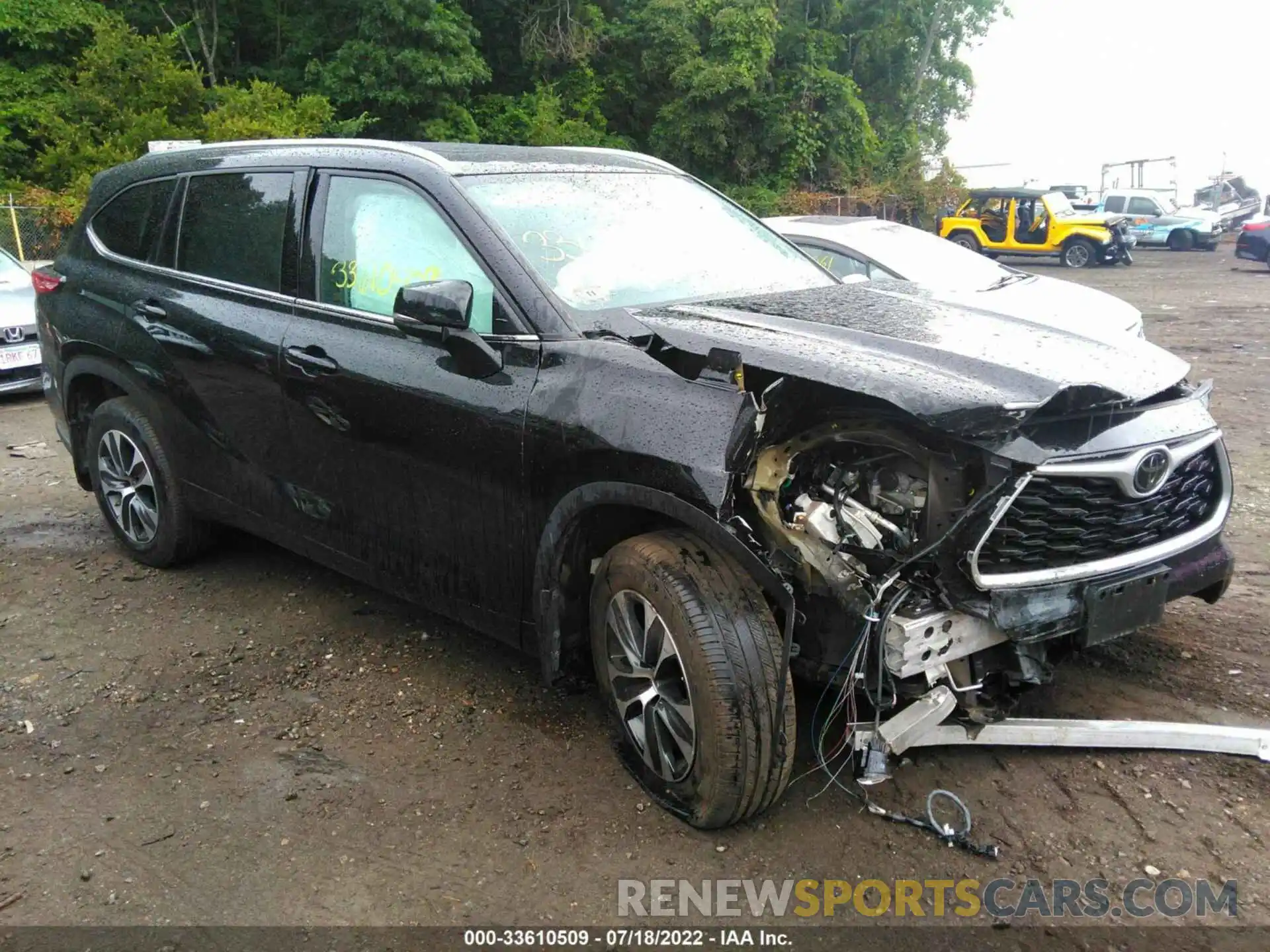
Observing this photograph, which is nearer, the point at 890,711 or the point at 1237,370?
the point at 890,711

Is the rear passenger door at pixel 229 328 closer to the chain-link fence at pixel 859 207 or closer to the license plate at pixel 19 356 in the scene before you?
the license plate at pixel 19 356

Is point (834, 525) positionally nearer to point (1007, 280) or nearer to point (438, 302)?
point (438, 302)

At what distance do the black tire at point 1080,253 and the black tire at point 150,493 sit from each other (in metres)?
24.8

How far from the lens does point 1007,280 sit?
8.55 m

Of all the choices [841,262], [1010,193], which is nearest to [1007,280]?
[841,262]

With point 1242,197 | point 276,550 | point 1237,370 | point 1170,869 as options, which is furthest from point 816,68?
point 1170,869

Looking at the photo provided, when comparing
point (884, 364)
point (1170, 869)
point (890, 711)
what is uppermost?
point (884, 364)

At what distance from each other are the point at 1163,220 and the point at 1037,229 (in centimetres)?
693

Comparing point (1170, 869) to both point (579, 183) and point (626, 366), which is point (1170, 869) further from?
point (579, 183)

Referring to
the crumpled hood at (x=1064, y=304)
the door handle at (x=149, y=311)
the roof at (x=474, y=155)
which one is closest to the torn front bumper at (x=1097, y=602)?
the roof at (x=474, y=155)

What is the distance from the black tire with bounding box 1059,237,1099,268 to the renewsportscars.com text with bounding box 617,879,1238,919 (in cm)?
2526

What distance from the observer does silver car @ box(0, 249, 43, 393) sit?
9.28 m

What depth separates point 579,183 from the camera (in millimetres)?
4023

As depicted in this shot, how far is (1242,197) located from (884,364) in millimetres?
38896
